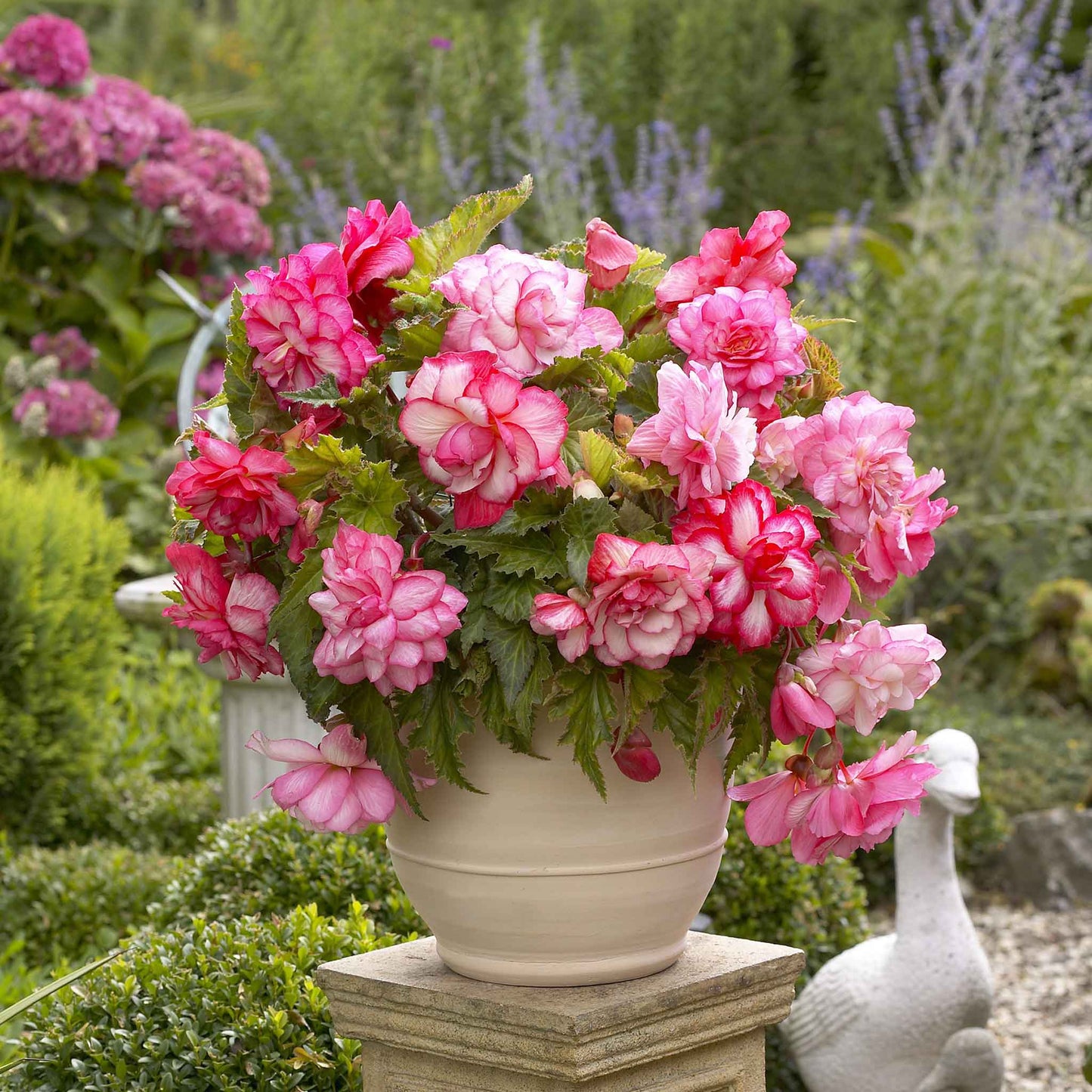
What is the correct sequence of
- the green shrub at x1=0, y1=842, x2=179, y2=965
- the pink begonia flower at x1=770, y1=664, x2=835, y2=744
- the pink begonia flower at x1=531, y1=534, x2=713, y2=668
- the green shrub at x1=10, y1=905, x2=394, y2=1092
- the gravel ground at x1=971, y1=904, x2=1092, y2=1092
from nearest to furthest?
the pink begonia flower at x1=531, y1=534, x2=713, y2=668 → the pink begonia flower at x1=770, y1=664, x2=835, y2=744 → the green shrub at x1=10, y1=905, x2=394, y2=1092 → the gravel ground at x1=971, y1=904, x2=1092, y2=1092 → the green shrub at x1=0, y1=842, x2=179, y2=965

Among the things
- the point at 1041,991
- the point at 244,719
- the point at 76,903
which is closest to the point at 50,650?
the point at 244,719

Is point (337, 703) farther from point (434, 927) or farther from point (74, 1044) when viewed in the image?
point (74, 1044)

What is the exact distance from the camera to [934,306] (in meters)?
6.17

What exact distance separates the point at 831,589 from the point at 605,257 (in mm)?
443

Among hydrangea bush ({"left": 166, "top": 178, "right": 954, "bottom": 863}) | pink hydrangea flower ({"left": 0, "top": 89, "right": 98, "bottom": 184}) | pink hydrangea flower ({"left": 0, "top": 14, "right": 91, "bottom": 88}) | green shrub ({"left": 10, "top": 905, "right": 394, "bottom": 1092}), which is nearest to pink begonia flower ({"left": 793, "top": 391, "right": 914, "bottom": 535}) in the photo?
hydrangea bush ({"left": 166, "top": 178, "right": 954, "bottom": 863})

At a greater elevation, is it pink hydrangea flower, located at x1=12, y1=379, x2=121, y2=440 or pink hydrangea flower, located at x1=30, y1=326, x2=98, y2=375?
pink hydrangea flower, located at x1=30, y1=326, x2=98, y2=375

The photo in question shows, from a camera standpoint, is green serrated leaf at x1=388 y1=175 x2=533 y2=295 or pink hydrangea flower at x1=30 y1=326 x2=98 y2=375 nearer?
green serrated leaf at x1=388 y1=175 x2=533 y2=295

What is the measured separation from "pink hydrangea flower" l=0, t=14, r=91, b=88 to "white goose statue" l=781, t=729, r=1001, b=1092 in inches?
173

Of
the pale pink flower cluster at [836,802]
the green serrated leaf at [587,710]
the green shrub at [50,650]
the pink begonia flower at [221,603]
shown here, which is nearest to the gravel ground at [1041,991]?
the pale pink flower cluster at [836,802]

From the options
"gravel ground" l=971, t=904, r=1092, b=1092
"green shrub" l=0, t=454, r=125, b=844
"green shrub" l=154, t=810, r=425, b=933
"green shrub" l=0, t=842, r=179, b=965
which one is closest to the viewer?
"green shrub" l=154, t=810, r=425, b=933

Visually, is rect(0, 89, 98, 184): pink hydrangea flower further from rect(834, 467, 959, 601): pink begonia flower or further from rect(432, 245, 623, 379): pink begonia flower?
rect(834, 467, 959, 601): pink begonia flower

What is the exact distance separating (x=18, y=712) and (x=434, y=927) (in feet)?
9.33

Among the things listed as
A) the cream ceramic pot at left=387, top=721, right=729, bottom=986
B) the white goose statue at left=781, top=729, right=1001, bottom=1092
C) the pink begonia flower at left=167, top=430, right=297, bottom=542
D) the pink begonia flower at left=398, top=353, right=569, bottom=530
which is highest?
the pink begonia flower at left=398, top=353, right=569, bottom=530

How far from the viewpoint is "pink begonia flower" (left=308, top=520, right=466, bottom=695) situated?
1.36 m
